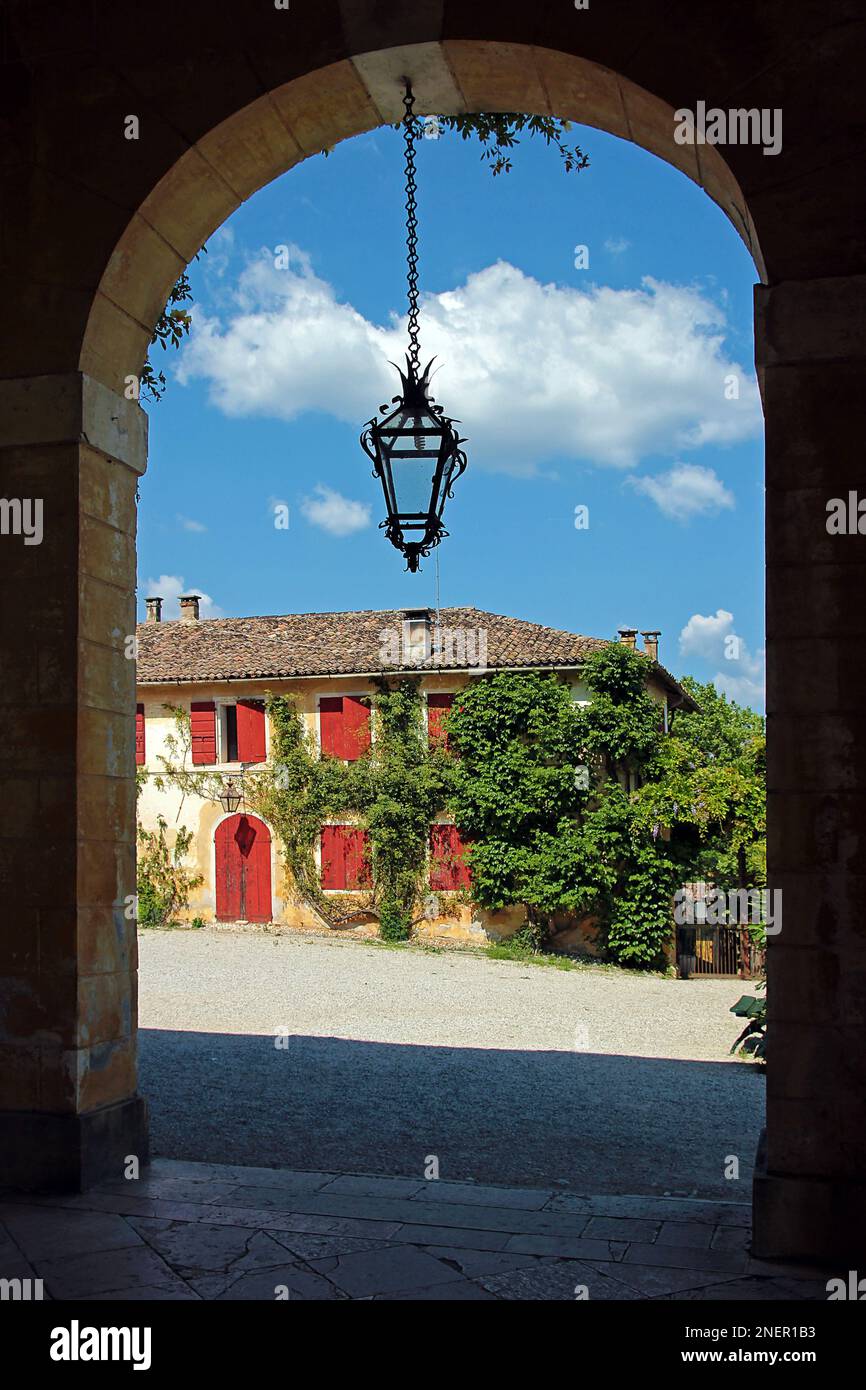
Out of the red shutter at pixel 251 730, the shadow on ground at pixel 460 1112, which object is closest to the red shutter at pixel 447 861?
the red shutter at pixel 251 730

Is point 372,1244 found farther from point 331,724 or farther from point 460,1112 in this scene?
point 331,724

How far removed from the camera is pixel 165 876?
23125 millimetres

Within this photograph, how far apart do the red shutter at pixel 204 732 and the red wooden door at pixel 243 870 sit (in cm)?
135

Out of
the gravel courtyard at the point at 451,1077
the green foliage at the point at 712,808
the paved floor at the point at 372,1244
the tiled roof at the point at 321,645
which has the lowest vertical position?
the gravel courtyard at the point at 451,1077

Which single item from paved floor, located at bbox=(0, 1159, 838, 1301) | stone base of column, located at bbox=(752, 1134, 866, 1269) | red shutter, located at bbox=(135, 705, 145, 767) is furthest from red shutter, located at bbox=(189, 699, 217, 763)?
stone base of column, located at bbox=(752, 1134, 866, 1269)

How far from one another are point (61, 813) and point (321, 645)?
19.4 metres

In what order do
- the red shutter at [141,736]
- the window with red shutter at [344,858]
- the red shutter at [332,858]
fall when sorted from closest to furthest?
1. the window with red shutter at [344,858]
2. the red shutter at [332,858]
3. the red shutter at [141,736]

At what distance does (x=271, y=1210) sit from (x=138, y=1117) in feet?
2.62

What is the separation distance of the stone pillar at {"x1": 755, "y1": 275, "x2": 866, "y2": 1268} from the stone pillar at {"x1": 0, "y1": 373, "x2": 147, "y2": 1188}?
7.77 ft

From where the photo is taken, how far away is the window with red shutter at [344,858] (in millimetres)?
21844

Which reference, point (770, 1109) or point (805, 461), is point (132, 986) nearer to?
point (770, 1109)

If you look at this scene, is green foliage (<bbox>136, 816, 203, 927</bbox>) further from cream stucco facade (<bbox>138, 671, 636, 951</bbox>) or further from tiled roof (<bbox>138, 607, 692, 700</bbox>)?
tiled roof (<bbox>138, 607, 692, 700</bbox>)

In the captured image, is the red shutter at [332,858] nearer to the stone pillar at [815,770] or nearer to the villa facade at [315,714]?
the villa facade at [315,714]
